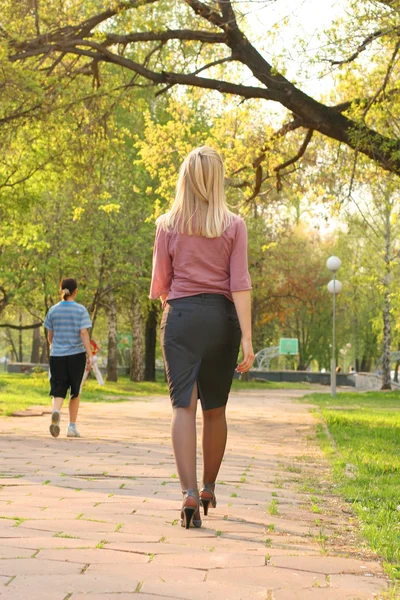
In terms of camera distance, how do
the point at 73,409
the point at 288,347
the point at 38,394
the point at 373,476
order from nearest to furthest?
the point at 373,476 → the point at 73,409 → the point at 38,394 → the point at 288,347

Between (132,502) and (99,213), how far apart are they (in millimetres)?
28246

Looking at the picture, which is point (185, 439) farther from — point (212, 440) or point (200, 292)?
point (200, 292)

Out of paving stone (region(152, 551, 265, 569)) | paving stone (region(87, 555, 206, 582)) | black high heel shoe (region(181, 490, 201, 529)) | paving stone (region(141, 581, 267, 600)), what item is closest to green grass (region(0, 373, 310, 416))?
black high heel shoe (region(181, 490, 201, 529))

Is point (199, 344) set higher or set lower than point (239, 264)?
lower

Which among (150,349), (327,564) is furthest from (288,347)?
(327,564)

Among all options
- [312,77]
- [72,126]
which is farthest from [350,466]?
[72,126]

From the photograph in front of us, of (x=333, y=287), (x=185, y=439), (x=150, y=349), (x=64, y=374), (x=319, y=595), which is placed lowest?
(x=319, y=595)

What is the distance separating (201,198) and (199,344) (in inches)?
33.2

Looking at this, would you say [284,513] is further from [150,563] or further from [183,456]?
[150,563]

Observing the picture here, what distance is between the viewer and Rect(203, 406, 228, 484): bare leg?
5723mm

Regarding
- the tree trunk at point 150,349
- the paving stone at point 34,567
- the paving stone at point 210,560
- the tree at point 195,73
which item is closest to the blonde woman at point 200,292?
the paving stone at point 210,560

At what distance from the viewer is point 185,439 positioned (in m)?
5.40

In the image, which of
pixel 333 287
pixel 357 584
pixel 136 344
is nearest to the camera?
pixel 357 584

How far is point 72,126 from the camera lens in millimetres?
16922
